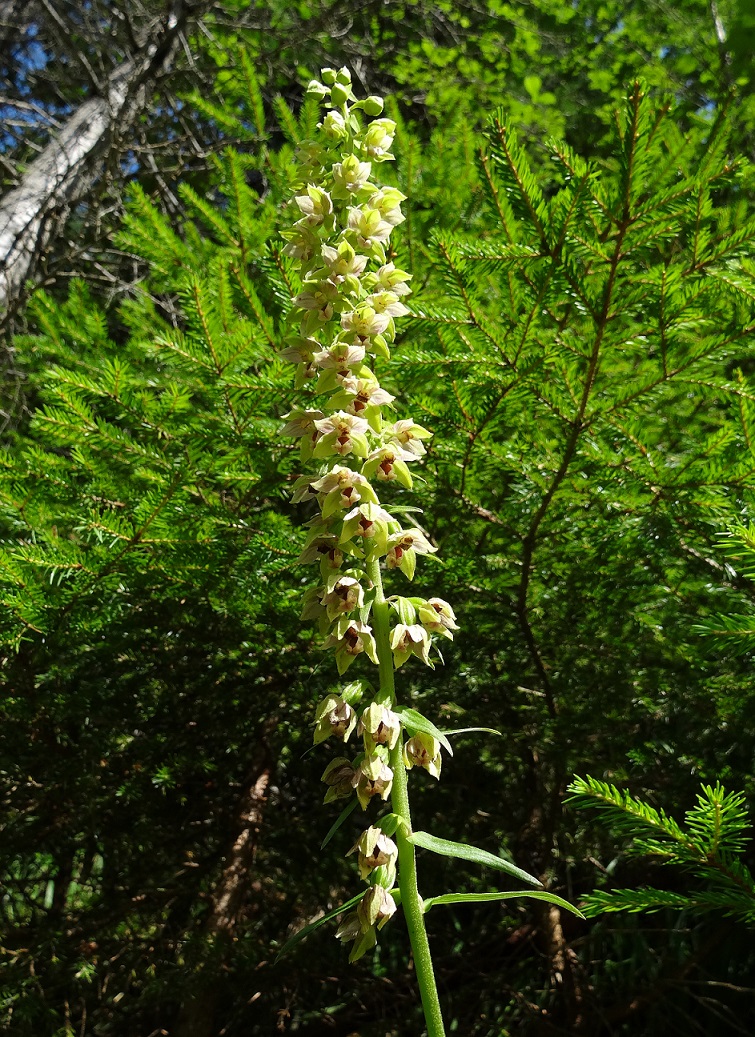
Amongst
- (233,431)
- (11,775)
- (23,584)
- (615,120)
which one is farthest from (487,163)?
(11,775)

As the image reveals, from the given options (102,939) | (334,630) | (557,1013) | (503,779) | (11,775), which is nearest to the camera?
(334,630)

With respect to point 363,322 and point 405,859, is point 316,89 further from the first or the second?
point 405,859

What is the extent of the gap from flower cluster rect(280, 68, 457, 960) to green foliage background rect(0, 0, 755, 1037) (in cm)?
40

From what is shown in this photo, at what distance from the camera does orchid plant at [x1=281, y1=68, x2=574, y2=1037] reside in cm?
103

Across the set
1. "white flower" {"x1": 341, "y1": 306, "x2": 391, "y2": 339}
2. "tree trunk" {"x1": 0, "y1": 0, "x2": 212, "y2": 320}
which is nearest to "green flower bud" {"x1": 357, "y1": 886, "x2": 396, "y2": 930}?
"white flower" {"x1": 341, "y1": 306, "x2": 391, "y2": 339}

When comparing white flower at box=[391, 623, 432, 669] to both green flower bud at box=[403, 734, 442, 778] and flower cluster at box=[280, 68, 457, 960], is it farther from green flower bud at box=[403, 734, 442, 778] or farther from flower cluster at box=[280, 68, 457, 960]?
green flower bud at box=[403, 734, 442, 778]

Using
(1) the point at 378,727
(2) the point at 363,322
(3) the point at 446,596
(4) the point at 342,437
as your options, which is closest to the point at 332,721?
(1) the point at 378,727

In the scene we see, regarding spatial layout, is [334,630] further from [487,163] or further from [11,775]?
[11,775]

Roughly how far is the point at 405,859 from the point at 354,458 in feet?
2.02

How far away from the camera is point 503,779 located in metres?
2.84

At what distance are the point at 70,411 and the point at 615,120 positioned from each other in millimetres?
1435

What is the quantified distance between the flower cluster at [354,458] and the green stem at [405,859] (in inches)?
0.5

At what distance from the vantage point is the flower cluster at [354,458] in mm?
1062

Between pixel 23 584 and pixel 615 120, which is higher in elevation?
pixel 615 120
